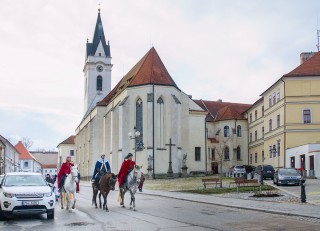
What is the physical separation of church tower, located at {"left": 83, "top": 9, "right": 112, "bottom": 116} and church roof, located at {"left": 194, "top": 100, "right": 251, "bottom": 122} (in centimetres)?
1911

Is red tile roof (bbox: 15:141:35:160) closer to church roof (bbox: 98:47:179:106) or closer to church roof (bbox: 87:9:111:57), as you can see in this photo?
church roof (bbox: 87:9:111:57)

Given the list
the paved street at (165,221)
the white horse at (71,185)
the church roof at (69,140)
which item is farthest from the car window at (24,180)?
the church roof at (69,140)

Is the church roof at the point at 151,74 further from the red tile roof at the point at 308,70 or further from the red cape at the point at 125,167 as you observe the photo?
the red cape at the point at 125,167

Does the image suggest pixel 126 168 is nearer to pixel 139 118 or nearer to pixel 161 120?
pixel 161 120

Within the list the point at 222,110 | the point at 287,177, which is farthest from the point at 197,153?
the point at 287,177

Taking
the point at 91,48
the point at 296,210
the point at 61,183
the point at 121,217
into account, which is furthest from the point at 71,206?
the point at 91,48

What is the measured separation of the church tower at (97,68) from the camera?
91688 millimetres

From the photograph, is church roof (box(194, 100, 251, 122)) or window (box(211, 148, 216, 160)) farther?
church roof (box(194, 100, 251, 122))

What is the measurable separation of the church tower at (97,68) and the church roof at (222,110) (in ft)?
62.7

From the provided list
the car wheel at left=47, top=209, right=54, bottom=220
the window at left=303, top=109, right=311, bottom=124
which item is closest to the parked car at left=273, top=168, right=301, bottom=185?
the window at left=303, top=109, right=311, bottom=124

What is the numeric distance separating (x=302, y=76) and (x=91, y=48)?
4724 cm

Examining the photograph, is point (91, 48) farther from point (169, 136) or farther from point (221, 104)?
point (169, 136)

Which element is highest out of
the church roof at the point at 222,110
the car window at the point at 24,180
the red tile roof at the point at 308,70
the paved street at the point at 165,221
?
the red tile roof at the point at 308,70

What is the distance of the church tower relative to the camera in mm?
91688
